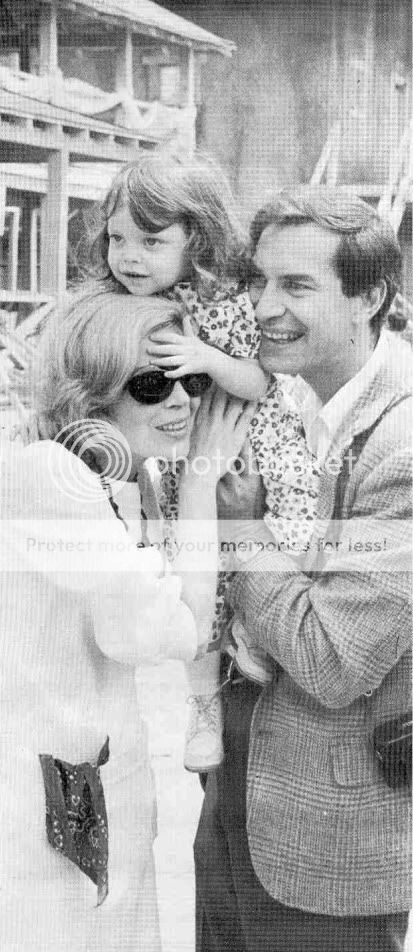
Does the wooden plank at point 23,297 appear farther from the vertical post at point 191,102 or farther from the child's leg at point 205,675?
the child's leg at point 205,675

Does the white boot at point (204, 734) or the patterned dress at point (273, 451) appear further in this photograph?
the white boot at point (204, 734)

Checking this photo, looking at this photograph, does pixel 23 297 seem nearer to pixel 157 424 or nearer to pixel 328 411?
pixel 157 424

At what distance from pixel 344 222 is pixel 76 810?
1.14m

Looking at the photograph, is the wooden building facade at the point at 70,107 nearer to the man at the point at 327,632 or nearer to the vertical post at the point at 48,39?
the vertical post at the point at 48,39

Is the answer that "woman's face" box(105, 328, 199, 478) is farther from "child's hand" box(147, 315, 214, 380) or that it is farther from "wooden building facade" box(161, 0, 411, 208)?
"wooden building facade" box(161, 0, 411, 208)

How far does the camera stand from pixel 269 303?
6.91ft

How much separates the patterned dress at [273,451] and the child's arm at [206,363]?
1 centimetres

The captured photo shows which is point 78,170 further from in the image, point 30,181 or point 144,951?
point 144,951

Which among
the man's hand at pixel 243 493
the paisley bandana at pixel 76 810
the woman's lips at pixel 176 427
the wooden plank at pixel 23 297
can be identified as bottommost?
the paisley bandana at pixel 76 810

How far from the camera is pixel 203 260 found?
2.08m

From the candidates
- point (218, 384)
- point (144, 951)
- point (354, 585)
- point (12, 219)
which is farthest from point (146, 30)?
point (144, 951)

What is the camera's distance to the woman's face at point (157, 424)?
83.9 inches

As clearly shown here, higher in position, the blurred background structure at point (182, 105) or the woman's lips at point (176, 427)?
the blurred background structure at point (182, 105)

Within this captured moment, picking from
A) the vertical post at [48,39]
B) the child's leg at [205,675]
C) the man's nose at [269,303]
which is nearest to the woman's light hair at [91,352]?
the man's nose at [269,303]
